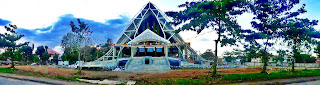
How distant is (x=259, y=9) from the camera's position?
55.5 ft

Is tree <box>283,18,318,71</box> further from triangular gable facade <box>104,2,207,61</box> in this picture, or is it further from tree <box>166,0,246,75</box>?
triangular gable facade <box>104,2,207,61</box>

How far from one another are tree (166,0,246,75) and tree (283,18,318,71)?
555 cm

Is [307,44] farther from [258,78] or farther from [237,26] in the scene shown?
[237,26]

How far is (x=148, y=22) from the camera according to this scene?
63.1 m

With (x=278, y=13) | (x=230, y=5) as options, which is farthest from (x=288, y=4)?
(x=230, y=5)

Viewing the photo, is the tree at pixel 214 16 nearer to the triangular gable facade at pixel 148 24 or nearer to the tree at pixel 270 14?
the tree at pixel 270 14

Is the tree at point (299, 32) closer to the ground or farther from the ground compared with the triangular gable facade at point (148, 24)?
closer to the ground

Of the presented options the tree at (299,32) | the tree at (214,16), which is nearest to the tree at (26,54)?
the tree at (214,16)

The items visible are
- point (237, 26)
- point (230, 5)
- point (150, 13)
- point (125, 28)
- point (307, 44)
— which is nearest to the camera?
point (230, 5)

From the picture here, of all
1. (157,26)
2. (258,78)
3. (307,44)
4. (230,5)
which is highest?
(157,26)

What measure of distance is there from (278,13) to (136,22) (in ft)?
148

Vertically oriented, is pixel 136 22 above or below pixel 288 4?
above

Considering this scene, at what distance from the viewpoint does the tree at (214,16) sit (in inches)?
569

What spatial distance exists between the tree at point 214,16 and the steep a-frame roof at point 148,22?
37364mm
